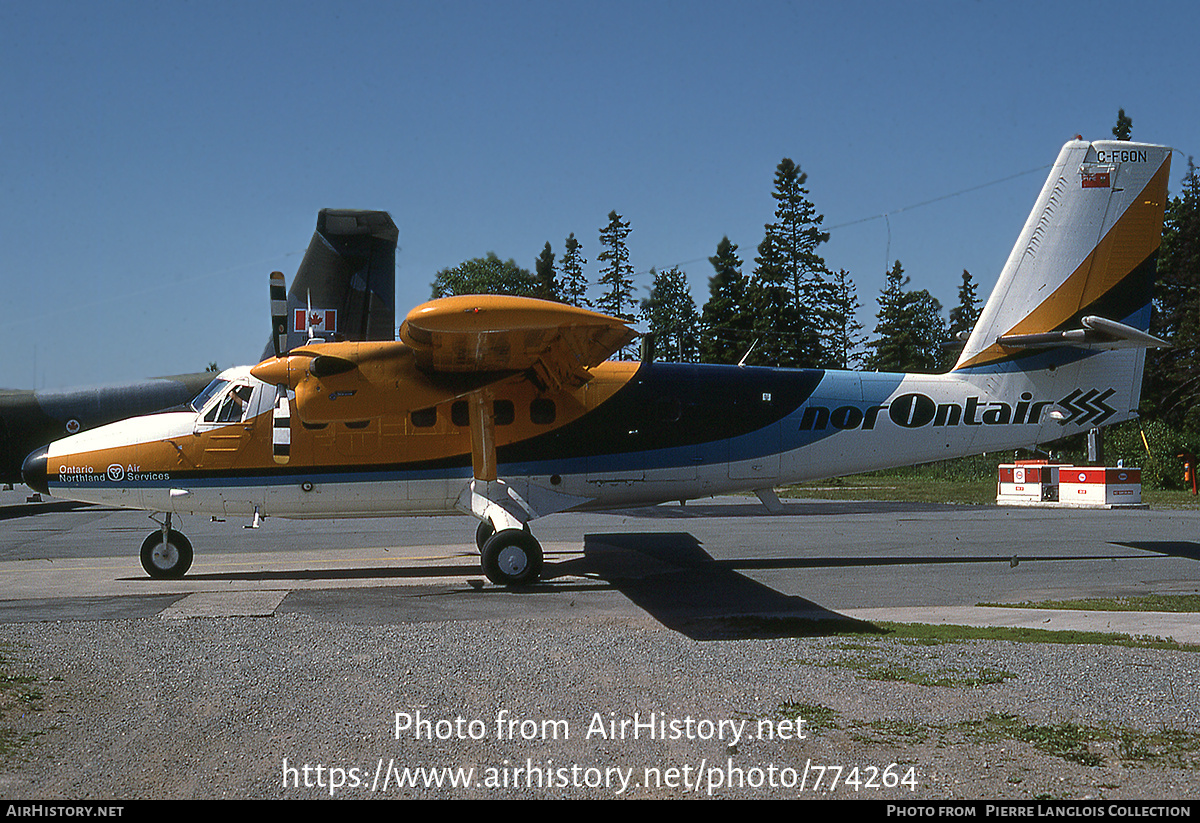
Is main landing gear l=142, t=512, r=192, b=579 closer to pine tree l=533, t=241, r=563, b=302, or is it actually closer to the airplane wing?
the airplane wing

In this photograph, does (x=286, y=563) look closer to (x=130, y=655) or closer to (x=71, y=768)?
(x=130, y=655)

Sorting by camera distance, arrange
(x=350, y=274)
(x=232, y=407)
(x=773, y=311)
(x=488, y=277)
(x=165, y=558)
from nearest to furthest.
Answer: (x=165, y=558) < (x=232, y=407) < (x=350, y=274) < (x=773, y=311) < (x=488, y=277)

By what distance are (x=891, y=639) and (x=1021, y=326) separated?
8225 mm

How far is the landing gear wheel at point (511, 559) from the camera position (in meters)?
12.5

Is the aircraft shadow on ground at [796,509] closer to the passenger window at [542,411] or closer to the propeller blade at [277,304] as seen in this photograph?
the passenger window at [542,411]

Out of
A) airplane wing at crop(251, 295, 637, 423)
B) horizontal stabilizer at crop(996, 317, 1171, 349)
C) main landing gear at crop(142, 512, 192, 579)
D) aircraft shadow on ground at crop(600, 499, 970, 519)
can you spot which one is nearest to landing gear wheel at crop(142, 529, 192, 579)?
main landing gear at crop(142, 512, 192, 579)

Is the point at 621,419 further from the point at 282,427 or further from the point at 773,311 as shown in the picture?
the point at 773,311

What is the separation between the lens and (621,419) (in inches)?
563

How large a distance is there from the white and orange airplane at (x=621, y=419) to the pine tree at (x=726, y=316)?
152 ft

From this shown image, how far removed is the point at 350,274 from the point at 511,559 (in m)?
13.2

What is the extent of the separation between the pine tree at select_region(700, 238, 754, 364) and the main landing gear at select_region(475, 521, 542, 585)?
49.9 metres

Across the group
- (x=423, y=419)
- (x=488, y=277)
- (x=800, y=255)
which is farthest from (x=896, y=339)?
(x=423, y=419)

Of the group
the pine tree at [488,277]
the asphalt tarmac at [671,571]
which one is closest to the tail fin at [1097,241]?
the asphalt tarmac at [671,571]
